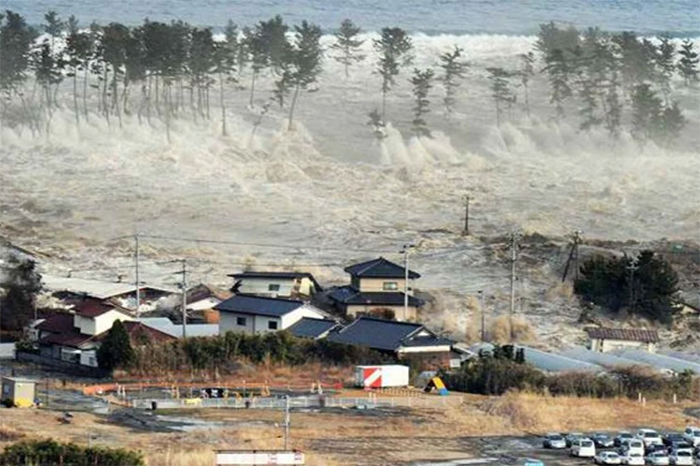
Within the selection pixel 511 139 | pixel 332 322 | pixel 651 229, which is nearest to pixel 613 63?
pixel 511 139

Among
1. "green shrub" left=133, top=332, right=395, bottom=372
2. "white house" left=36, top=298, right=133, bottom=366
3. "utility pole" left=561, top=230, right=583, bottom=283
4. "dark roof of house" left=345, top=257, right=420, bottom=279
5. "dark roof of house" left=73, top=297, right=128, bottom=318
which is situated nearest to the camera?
"green shrub" left=133, top=332, right=395, bottom=372

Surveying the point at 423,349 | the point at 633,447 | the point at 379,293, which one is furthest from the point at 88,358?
the point at 633,447

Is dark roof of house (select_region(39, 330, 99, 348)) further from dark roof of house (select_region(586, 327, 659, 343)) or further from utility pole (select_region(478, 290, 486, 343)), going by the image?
dark roof of house (select_region(586, 327, 659, 343))

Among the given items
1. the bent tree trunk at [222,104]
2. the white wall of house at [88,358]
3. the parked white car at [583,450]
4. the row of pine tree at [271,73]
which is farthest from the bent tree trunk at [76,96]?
the parked white car at [583,450]

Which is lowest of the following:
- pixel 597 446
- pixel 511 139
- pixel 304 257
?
pixel 597 446

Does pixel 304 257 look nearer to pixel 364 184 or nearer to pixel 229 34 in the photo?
pixel 364 184

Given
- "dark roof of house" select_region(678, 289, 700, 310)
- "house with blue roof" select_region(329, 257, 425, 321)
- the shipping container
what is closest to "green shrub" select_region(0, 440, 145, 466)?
the shipping container
